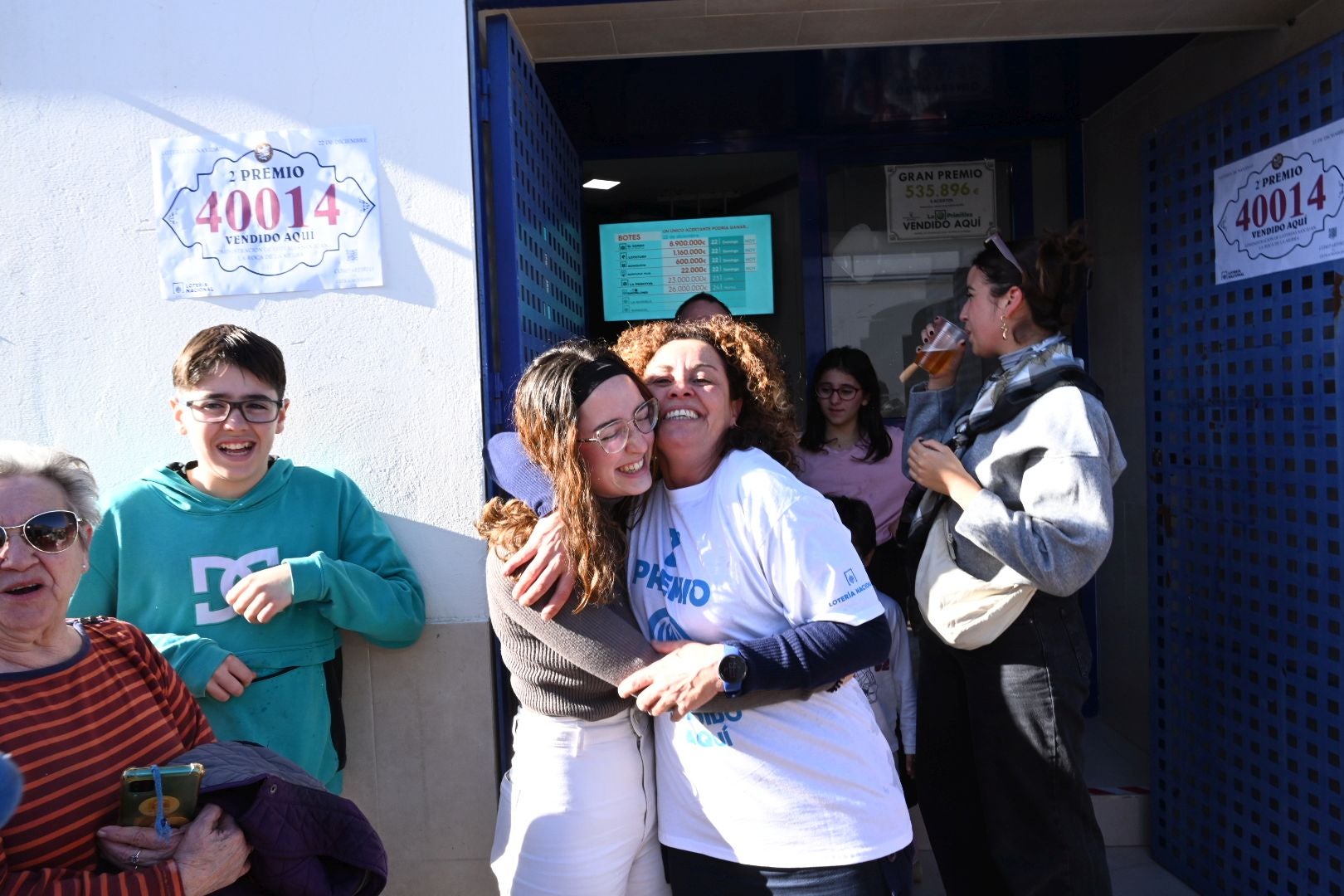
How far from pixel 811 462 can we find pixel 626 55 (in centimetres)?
149

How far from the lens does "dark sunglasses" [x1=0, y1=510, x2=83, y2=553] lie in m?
1.59

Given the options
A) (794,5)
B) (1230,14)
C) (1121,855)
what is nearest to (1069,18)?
(1230,14)

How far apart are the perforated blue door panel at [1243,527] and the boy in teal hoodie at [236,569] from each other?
8.36ft

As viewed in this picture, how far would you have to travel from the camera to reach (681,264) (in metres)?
4.40

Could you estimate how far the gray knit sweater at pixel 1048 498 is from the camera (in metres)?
2.27

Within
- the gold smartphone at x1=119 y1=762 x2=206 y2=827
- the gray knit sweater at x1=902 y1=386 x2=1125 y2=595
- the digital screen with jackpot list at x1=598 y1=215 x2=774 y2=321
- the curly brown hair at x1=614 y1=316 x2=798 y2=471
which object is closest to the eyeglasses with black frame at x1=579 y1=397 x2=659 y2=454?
the curly brown hair at x1=614 y1=316 x2=798 y2=471

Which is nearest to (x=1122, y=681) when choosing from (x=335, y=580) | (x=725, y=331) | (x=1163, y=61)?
(x=1163, y=61)

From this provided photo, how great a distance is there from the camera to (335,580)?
2334mm

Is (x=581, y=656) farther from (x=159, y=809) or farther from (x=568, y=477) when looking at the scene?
(x=159, y=809)

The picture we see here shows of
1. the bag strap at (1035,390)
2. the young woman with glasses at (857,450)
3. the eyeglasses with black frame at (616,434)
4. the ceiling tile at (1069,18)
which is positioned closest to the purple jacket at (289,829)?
the eyeglasses with black frame at (616,434)

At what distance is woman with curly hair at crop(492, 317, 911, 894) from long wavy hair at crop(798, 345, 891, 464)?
1588 millimetres

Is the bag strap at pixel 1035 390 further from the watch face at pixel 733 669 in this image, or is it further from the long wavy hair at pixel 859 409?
the watch face at pixel 733 669

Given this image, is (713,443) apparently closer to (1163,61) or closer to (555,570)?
(555,570)

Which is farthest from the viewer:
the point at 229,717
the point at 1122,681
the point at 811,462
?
the point at 1122,681
